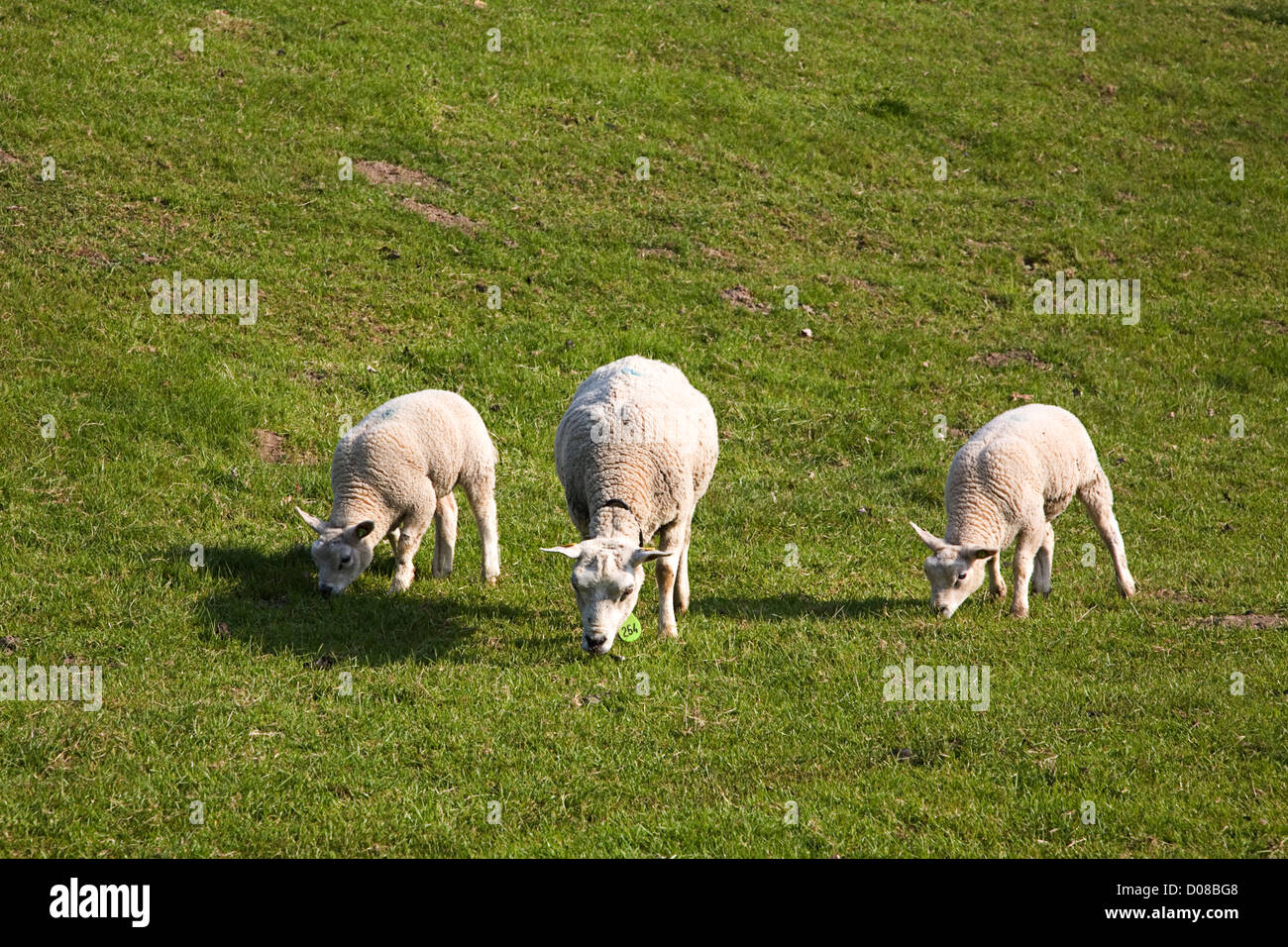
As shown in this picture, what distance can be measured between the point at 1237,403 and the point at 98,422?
50.2 feet

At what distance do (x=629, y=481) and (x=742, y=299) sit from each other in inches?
359

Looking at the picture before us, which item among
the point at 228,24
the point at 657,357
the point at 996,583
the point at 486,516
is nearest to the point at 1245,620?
the point at 996,583

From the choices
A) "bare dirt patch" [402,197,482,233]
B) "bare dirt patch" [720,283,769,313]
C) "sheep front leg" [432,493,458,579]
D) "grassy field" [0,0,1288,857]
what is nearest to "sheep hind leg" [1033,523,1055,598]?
"grassy field" [0,0,1288,857]

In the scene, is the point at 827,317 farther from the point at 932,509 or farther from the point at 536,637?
the point at 536,637

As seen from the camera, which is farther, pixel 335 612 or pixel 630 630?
pixel 335 612

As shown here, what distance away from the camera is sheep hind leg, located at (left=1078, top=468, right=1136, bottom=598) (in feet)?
40.0

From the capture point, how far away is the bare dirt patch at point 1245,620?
10938 millimetres

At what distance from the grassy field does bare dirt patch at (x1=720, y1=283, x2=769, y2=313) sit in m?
0.09

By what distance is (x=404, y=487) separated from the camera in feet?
35.8

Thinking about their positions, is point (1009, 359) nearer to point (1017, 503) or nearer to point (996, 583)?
point (996, 583)

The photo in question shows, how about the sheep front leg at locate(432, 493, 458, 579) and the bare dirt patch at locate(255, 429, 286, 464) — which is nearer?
the sheep front leg at locate(432, 493, 458, 579)

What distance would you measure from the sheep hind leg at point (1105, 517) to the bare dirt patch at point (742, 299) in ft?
23.4

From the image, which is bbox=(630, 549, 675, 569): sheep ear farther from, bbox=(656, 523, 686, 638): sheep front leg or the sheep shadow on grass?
the sheep shadow on grass

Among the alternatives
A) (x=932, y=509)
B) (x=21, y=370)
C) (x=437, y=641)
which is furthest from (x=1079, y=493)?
(x=21, y=370)
